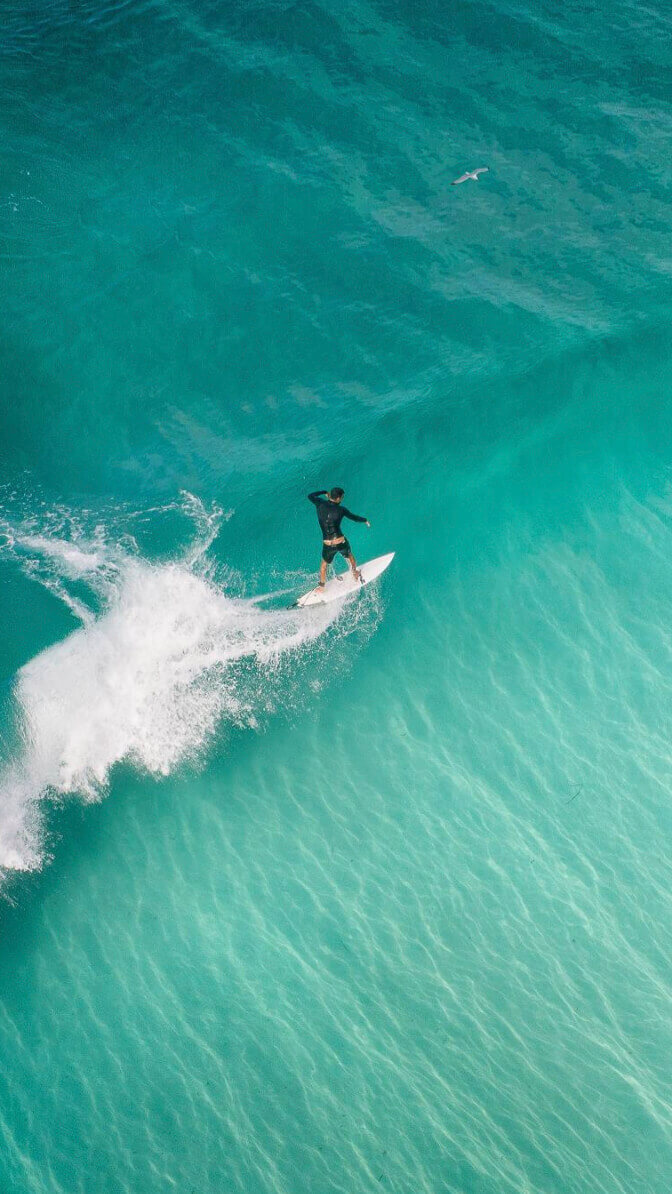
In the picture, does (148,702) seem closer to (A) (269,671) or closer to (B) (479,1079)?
(A) (269,671)

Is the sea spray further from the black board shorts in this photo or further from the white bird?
the white bird

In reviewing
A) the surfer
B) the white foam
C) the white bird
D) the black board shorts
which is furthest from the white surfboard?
the white bird

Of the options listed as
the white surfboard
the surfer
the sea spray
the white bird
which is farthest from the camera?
the white bird

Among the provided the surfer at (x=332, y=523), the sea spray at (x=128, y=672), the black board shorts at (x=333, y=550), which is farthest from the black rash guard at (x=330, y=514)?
the sea spray at (x=128, y=672)

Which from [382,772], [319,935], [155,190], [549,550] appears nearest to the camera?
[319,935]

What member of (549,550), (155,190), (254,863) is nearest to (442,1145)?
(254,863)

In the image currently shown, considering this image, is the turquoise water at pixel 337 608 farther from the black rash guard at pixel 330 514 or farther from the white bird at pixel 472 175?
the black rash guard at pixel 330 514
